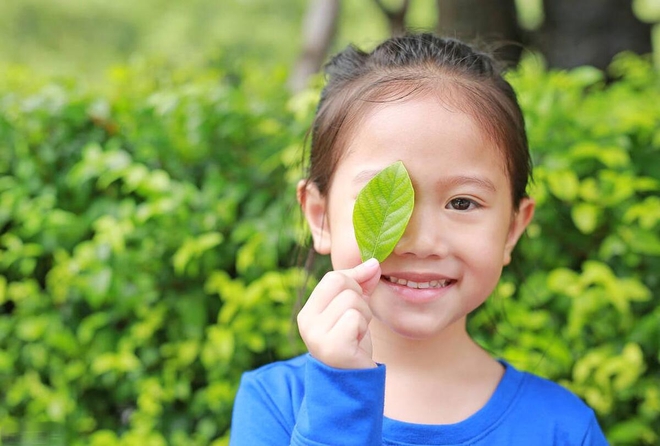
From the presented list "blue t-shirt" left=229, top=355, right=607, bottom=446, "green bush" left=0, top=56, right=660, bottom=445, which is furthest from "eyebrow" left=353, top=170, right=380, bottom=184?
"green bush" left=0, top=56, right=660, bottom=445

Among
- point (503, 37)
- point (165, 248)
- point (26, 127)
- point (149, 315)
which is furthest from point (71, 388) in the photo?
point (503, 37)

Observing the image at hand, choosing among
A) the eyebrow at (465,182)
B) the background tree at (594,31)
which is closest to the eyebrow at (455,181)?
the eyebrow at (465,182)

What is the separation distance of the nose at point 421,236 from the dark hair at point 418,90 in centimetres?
21

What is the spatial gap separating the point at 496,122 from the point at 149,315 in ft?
5.18

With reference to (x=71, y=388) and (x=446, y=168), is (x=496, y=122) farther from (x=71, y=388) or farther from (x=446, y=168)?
(x=71, y=388)

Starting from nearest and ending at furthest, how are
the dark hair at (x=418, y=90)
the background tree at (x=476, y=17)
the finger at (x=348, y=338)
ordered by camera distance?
1. the finger at (x=348, y=338)
2. the dark hair at (x=418, y=90)
3. the background tree at (x=476, y=17)

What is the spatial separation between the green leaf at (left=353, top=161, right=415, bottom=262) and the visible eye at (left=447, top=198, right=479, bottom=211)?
123 millimetres

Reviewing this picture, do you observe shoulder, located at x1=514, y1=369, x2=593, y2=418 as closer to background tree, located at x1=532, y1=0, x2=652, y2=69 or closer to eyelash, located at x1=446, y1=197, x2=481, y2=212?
eyelash, located at x1=446, y1=197, x2=481, y2=212

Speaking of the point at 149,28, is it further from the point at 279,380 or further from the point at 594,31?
the point at 279,380

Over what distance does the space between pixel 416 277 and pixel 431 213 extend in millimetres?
112

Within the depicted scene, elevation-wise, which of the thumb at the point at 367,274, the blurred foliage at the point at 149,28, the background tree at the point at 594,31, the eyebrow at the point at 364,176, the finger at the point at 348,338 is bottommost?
the blurred foliage at the point at 149,28

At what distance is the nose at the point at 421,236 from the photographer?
4.48ft

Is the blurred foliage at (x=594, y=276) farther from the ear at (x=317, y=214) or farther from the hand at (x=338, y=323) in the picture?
the hand at (x=338, y=323)

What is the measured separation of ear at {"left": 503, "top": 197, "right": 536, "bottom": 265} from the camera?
5.45 feet
